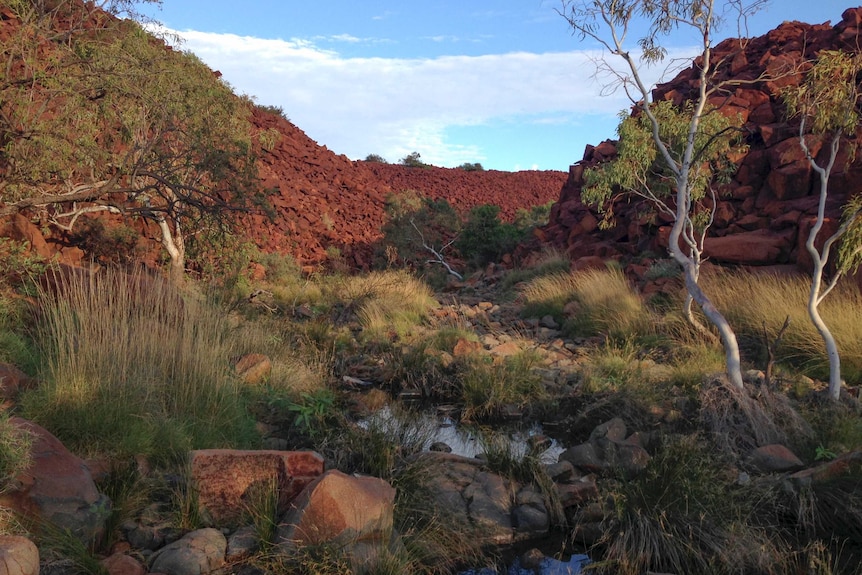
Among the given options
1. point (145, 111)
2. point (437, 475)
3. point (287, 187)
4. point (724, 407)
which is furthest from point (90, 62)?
point (287, 187)

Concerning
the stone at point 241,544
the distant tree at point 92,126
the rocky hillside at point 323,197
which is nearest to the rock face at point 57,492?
the stone at point 241,544

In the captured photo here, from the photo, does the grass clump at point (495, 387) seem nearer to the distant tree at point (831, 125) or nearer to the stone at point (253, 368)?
the stone at point (253, 368)

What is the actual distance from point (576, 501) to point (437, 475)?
110 cm

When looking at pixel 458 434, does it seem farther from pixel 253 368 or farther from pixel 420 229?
pixel 420 229

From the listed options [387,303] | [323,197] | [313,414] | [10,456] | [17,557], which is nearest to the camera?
[17,557]

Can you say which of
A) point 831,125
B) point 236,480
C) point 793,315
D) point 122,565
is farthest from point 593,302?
point 122,565

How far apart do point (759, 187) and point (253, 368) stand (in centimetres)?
1207

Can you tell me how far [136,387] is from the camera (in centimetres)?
511

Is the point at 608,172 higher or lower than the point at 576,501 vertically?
higher

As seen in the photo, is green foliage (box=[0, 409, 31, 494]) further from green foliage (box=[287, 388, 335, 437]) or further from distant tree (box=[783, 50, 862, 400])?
distant tree (box=[783, 50, 862, 400])

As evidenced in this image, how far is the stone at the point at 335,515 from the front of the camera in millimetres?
3871

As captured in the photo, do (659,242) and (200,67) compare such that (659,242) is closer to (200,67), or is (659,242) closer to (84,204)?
(200,67)

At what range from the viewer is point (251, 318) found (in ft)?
35.4

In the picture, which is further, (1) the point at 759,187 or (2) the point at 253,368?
(1) the point at 759,187
